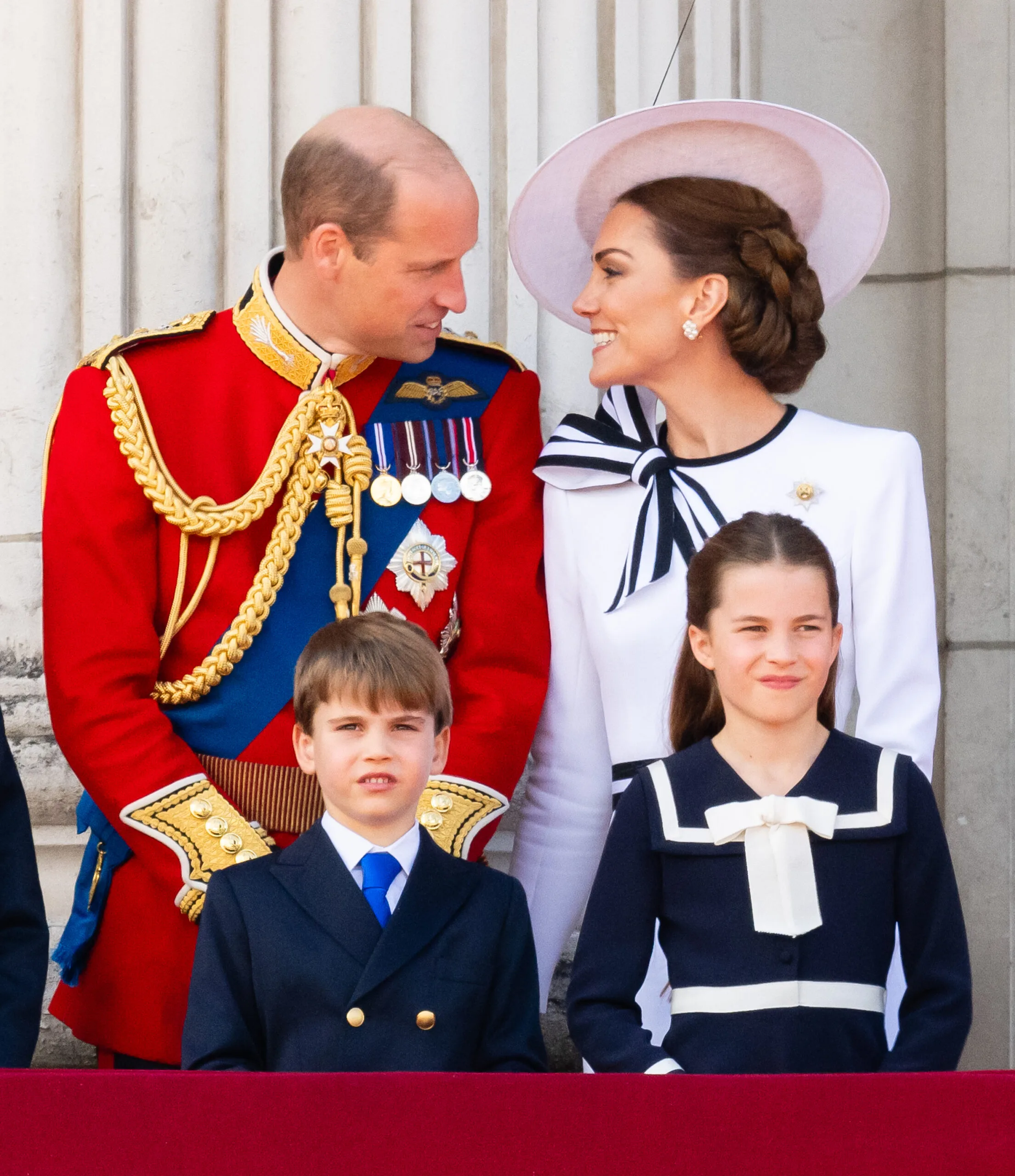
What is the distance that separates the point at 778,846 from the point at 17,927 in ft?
3.06

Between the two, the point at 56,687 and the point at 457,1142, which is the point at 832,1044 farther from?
the point at 56,687

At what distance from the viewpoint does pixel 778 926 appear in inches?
84.3

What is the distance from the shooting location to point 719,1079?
1.64m

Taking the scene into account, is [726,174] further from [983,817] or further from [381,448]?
[983,817]

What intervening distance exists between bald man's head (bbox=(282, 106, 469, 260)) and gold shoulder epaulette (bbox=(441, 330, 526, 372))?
0.82 feet

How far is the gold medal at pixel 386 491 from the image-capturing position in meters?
2.76

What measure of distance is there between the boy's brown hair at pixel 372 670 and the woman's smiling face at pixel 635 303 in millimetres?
674

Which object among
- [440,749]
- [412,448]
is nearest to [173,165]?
[412,448]

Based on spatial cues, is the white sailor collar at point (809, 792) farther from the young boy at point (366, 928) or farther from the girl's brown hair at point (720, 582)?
the young boy at point (366, 928)

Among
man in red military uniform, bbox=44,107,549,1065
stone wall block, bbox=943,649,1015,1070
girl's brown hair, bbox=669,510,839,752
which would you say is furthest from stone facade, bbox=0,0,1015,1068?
girl's brown hair, bbox=669,510,839,752

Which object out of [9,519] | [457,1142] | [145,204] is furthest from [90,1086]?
[145,204]

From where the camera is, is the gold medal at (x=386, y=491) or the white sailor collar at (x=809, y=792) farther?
the gold medal at (x=386, y=491)

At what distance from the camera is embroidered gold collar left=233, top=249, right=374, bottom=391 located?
110 inches

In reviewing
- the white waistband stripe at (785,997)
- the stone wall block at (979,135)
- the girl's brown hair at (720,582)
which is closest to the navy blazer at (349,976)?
the white waistband stripe at (785,997)
